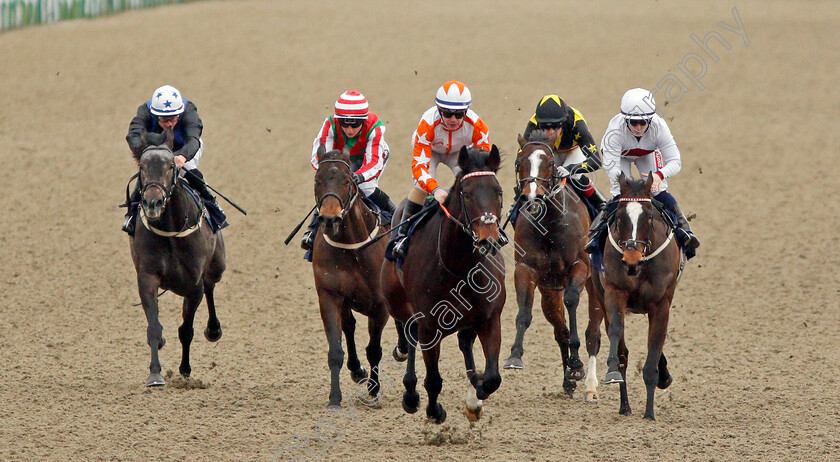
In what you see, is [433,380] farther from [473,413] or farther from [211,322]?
[211,322]

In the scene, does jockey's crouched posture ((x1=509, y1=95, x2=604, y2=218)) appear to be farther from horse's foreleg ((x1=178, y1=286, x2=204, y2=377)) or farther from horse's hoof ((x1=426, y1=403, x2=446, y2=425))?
horse's foreleg ((x1=178, y1=286, x2=204, y2=377))

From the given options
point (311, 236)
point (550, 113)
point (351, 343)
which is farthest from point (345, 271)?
point (550, 113)

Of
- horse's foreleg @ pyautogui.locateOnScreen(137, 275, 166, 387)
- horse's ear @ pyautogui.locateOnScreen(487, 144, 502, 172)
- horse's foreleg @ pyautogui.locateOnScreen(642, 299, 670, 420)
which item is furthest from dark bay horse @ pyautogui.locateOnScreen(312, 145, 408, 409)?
horse's foreleg @ pyautogui.locateOnScreen(642, 299, 670, 420)

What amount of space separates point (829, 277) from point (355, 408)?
7590 mm

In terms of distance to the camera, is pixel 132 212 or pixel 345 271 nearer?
pixel 345 271

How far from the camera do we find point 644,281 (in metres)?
8.49

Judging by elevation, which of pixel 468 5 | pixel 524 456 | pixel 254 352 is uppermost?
pixel 468 5

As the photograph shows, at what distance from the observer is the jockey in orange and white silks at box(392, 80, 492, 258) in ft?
25.8

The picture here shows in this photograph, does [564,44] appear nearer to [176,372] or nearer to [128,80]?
[128,80]

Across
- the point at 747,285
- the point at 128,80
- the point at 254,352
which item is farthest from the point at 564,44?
the point at 254,352

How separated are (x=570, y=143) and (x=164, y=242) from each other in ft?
13.0

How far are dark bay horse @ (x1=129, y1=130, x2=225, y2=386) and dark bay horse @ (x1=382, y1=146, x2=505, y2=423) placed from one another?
7.69 feet

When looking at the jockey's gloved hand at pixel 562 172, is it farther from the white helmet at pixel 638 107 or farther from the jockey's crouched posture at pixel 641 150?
the white helmet at pixel 638 107

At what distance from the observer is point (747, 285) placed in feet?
44.9
